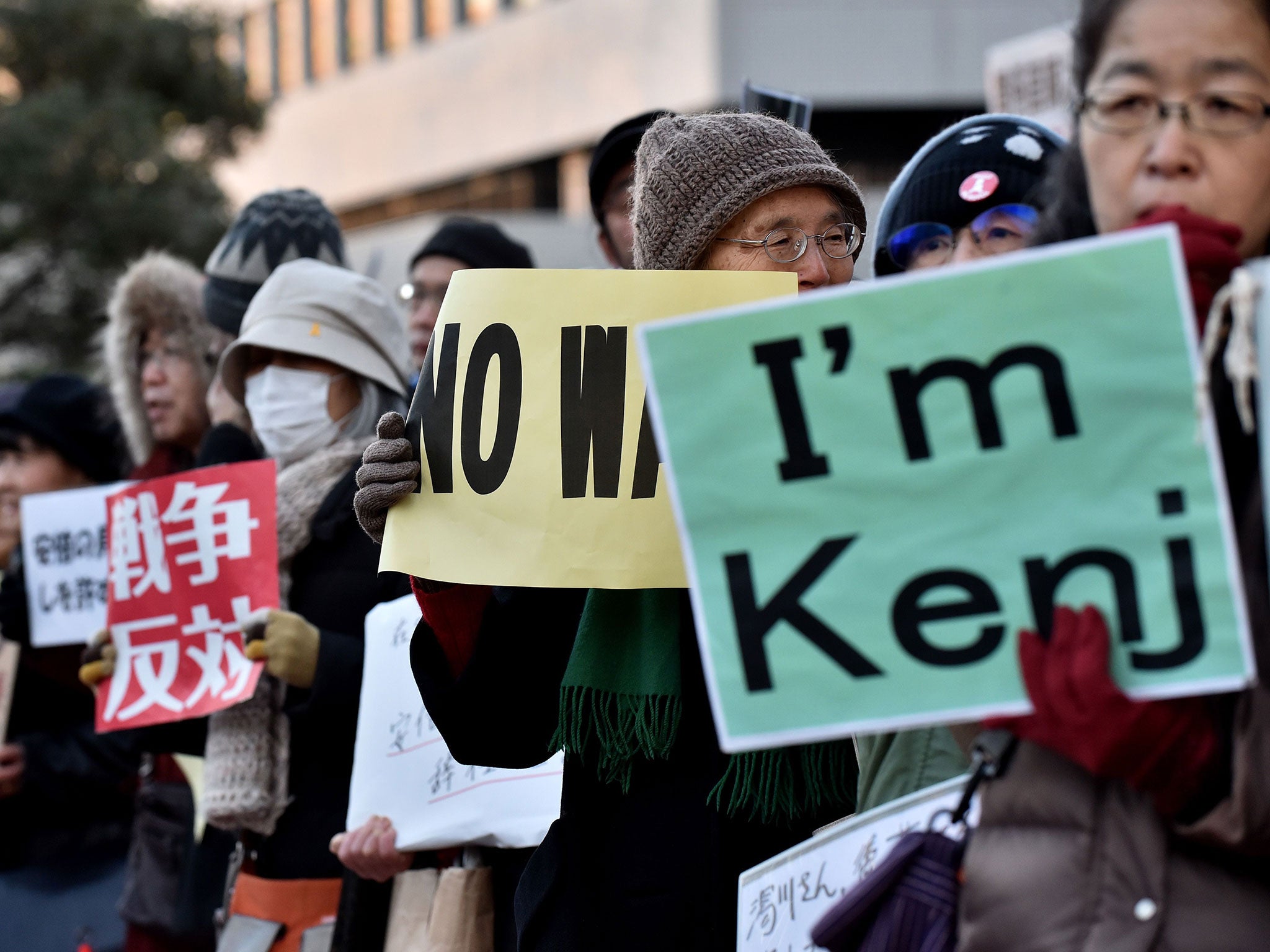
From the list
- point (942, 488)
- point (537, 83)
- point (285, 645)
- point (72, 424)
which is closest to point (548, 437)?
point (942, 488)

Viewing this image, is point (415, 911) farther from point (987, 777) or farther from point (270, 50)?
point (270, 50)

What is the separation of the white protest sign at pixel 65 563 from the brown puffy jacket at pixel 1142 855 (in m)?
3.50

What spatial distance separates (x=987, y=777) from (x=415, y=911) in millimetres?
1744

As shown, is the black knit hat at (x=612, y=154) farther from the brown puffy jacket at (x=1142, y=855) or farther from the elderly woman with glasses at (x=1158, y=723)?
the brown puffy jacket at (x=1142, y=855)

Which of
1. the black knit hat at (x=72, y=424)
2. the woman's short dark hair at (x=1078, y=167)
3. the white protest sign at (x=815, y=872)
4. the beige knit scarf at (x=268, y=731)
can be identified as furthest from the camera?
the black knit hat at (x=72, y=424)

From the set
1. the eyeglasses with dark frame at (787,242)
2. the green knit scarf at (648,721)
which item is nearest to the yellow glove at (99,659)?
the green knit scarf at (648,721)

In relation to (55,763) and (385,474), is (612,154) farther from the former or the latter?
(55,763)

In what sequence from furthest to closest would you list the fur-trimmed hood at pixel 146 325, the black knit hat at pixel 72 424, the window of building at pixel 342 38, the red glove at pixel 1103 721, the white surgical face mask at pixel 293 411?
the window of building at pixel 342 38 → the black knit hat at pixel 72 424 → the fur-trimmed hood at pixel 146 325 → the white surgical face mask at pixel 293 411 → the red glove at pixel 1103 721

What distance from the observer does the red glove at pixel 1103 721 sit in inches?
58.5

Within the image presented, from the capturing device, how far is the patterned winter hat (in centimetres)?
286

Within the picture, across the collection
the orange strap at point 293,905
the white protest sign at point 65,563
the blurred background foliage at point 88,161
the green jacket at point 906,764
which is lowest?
the orange strap at point 293,905

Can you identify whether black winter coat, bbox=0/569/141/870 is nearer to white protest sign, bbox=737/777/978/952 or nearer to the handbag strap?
white protest sign, bbox=737/777/978/952

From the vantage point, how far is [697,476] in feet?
5.38

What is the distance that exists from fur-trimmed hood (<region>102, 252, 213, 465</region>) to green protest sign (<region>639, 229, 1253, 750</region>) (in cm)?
339
